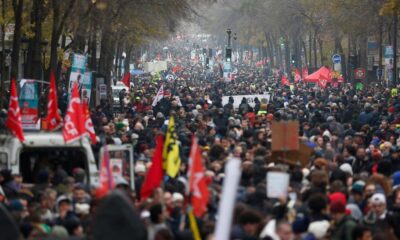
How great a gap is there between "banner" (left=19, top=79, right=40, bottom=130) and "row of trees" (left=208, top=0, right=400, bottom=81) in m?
12.1

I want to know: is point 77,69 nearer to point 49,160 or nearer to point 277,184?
point 49,160

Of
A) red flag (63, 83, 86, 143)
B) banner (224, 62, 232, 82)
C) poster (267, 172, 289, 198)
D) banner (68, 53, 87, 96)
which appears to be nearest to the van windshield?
red flag (63, 83, 86, 143)

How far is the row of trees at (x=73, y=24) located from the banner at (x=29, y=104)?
14.5ft

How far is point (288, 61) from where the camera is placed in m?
108

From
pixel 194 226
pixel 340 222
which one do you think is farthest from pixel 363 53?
pixel 194 226

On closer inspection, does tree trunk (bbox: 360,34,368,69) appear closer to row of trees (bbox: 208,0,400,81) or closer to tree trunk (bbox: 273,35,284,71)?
row of trees (bbox: 208,0,400,81)

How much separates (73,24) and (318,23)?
3799 centimetres

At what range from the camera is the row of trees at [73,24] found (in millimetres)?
35000

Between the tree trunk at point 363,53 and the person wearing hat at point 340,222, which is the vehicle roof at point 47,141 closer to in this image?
the person wearing hat at point 340,222

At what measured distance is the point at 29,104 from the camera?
2650 centimetres

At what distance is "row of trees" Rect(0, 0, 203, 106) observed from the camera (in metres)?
35.0

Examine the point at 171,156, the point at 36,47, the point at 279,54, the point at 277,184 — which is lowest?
the point at 279,54

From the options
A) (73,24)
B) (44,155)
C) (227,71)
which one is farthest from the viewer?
(227,71)

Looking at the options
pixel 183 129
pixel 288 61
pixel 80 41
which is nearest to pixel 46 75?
pixel 80 41
